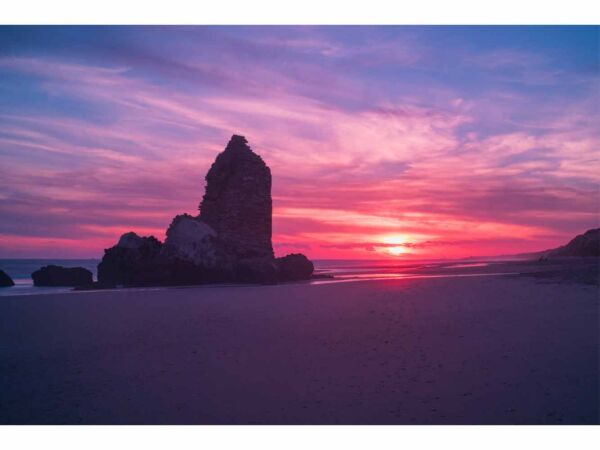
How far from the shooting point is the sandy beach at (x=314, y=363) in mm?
6250

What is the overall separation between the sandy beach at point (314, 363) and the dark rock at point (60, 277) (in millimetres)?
19643

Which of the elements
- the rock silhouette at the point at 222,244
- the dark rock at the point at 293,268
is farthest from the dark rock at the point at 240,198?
the dark rock at the point at 293,268

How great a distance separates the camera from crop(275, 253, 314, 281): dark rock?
3191cm

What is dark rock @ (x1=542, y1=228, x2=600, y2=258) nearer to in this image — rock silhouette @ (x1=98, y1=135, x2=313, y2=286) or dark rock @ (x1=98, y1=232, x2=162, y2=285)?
rock silhouette @ (x1=98, y1=135, x2=313, y2=286)

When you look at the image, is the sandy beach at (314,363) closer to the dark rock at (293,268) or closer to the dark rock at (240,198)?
the dark rock at (293,268)

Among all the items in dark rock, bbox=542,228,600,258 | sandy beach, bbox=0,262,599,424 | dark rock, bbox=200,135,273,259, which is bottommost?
sandy beach, bbox=0,262,599,424

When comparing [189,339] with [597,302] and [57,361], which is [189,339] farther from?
[597,302]

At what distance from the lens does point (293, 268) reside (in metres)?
32.8

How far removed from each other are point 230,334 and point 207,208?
27.0 metres

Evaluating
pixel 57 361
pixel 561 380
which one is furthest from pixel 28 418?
pixel 561 380

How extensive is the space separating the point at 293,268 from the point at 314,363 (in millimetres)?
24714

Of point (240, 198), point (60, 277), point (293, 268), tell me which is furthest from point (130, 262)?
point (293, 268)

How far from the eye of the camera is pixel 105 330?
11.3 m

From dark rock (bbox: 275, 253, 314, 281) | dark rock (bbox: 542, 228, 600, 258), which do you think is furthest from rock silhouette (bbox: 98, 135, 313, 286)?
dark rock (bbox: 542, 228, 600, 258)
